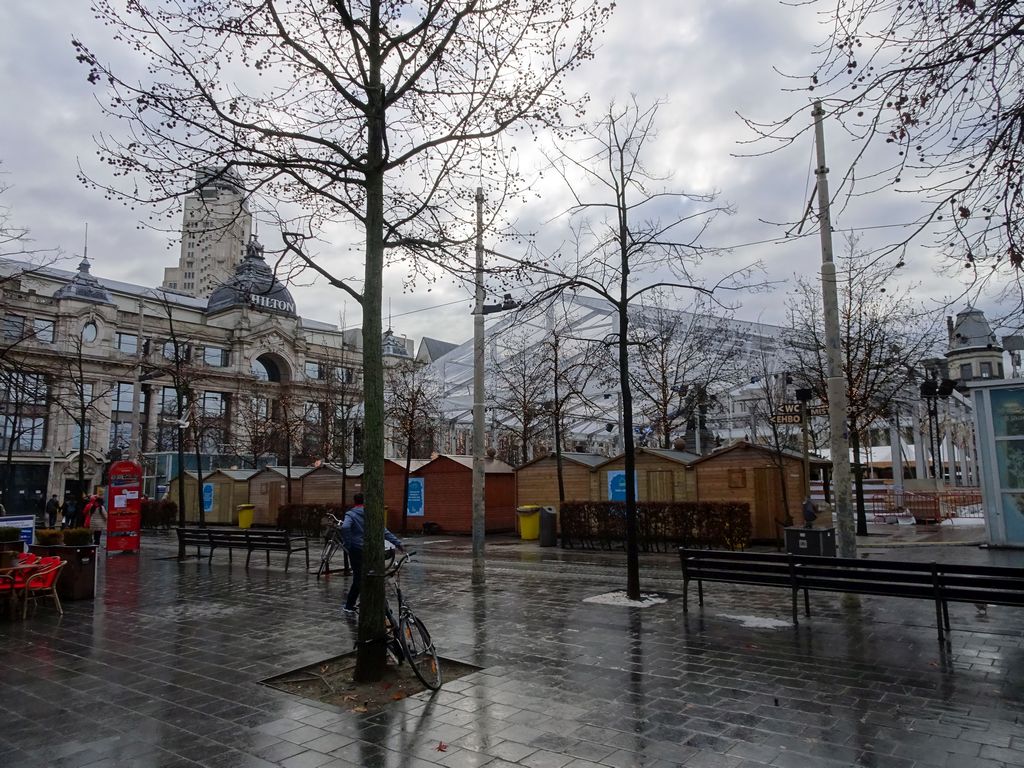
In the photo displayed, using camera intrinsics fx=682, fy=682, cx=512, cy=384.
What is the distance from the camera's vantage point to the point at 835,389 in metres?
11.5

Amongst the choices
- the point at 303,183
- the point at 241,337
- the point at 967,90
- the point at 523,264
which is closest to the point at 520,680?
the point at 523,264

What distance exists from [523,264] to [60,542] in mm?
10316

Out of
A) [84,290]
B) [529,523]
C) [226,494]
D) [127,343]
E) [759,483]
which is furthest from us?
[127,343]

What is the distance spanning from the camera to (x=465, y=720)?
5328mm

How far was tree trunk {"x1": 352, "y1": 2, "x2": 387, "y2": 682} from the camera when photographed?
6516 millimetres

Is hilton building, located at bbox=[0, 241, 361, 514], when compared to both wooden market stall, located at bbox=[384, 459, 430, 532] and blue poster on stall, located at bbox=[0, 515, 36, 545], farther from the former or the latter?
blue poster on stall, located at bbox=[0, 515, 36, 545]

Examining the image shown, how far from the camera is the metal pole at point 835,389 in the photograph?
439 inches

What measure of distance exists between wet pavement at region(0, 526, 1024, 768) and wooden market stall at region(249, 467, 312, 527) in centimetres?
2104

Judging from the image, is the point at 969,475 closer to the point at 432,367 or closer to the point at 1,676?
the point at 432,367

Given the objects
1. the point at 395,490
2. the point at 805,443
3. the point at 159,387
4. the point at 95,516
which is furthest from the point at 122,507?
the point at 159,387

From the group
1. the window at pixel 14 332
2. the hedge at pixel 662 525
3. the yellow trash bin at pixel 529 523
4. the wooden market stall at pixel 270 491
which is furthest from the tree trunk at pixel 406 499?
the window at pixel 14 332

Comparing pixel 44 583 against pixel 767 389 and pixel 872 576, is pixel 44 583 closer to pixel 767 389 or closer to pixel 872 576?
pixel 872 576

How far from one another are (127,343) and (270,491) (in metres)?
42.4

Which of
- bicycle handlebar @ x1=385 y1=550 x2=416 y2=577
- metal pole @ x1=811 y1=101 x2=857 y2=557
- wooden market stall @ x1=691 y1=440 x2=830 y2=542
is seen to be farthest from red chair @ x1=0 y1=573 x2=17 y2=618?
wooden market stall @ x1=691 y1=440 x2=830 y2=542
